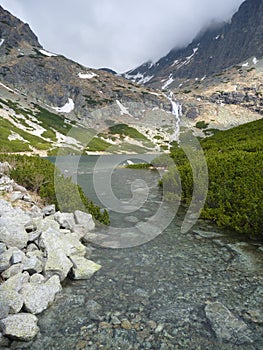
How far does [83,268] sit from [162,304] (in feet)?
8.44

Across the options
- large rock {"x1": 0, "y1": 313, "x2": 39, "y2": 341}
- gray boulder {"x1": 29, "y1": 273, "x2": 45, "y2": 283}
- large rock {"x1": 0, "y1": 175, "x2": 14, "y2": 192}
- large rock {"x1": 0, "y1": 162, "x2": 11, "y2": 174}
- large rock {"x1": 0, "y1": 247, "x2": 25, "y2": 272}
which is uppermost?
large rock {"x1": 0, "y1": 162, "x2": 11, "y2": 174}

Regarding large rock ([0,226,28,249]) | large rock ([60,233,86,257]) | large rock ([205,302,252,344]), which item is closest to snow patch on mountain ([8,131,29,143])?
large rock ([60,233,86,257])

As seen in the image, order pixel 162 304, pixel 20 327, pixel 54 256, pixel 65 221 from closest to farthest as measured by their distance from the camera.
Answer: pixel 20 327 → pixel 162 304 → pixel 54 256 → pixel 65 221

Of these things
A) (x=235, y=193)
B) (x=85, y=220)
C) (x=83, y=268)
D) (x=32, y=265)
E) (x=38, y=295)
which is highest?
(x=235, y=193)

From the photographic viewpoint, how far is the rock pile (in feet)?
17.4

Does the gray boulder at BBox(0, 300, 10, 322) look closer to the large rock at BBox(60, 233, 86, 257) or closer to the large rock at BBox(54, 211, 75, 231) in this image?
the large rock at BBox(60, 233, 86, 257)

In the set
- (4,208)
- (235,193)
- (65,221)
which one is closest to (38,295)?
(4,208)

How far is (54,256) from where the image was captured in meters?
7.29

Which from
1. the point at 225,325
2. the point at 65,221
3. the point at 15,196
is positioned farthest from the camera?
the point at 15,196

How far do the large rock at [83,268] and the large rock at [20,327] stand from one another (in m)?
2.01

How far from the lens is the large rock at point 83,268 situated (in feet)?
23.9

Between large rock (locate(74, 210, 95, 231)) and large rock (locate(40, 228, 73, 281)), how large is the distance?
257 cm

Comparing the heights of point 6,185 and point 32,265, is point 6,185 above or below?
above

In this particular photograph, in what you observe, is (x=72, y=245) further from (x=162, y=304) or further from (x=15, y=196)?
(x=15, y=196)
